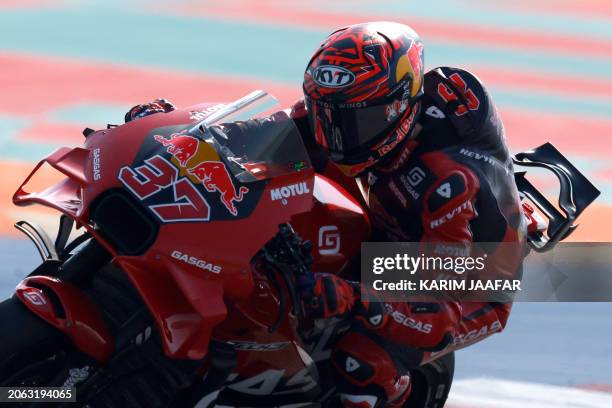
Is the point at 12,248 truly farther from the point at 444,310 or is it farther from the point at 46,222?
the point at 444,310

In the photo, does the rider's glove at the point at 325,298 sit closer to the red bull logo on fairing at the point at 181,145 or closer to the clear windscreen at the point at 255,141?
the clear windscreen at the point at 255,141

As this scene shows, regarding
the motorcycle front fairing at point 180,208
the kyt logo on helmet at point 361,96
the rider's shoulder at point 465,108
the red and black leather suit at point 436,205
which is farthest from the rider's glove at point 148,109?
the rider's shoulder at point 465,108

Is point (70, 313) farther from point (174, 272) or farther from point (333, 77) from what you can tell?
point (333, 77)

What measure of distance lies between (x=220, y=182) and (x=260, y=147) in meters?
0.29

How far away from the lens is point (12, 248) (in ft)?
29.7

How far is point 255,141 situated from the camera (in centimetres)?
421

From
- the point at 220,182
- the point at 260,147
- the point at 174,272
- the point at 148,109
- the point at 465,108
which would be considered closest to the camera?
the point at 174,272

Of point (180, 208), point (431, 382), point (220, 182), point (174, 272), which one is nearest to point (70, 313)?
point (174, 272)

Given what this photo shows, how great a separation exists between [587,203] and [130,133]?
262cm

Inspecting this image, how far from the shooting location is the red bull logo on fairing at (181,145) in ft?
13.1

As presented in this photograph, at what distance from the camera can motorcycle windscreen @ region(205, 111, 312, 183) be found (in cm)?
407

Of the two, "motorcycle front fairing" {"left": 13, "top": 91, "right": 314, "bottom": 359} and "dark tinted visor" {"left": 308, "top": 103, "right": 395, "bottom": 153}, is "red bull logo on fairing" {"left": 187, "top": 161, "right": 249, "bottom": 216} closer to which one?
"motorcycle front fairing" {"left": 13, "top": 91, "right": 314, "bottom": 359}

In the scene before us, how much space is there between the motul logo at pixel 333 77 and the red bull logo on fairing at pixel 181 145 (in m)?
0.76

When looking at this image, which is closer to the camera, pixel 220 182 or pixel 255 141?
pixel 220 182
